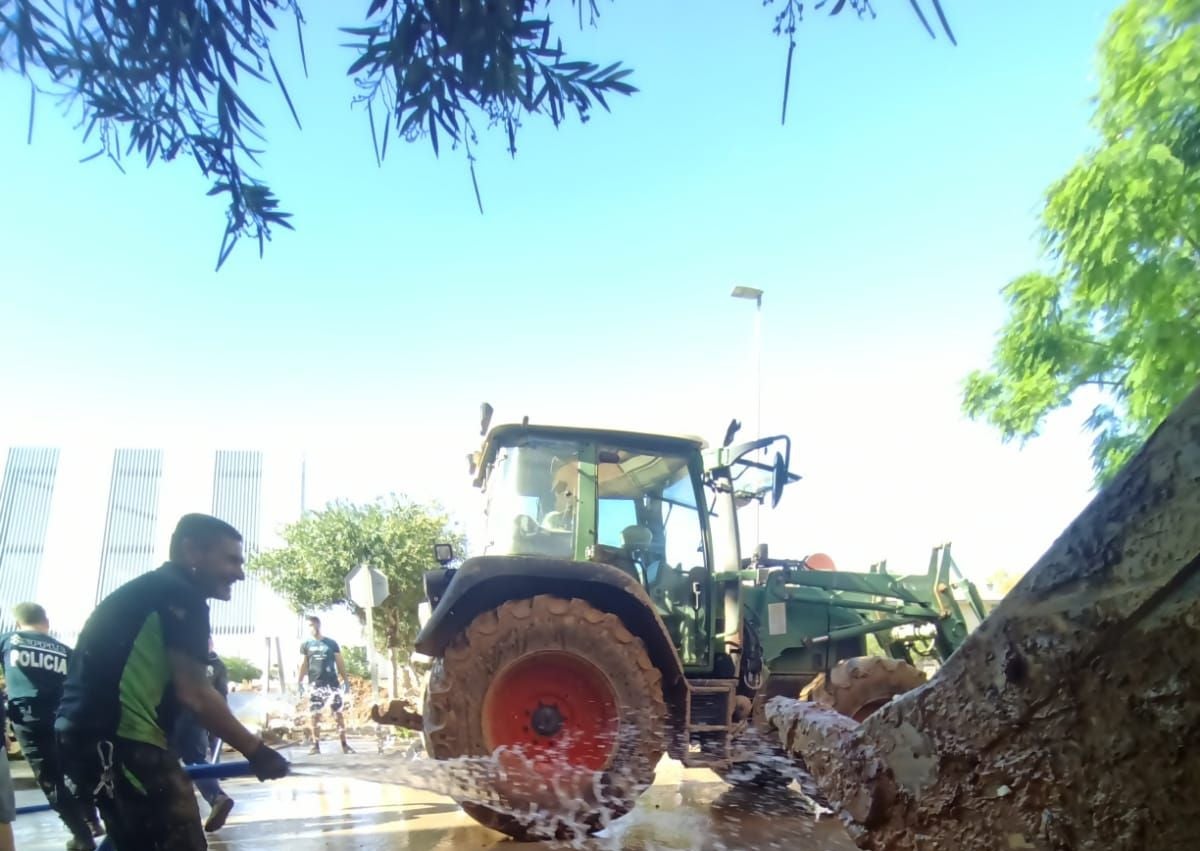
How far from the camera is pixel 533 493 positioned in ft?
19.0

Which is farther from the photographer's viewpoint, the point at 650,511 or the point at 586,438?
the point at 650,511

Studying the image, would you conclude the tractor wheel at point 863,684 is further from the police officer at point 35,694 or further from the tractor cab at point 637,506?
the police officer at point 35,694

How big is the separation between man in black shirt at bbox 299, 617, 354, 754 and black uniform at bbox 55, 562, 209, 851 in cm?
725

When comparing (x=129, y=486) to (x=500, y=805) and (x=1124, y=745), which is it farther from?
(x=1124, y=745)

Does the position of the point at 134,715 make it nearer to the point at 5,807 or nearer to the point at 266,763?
the point at 266,763

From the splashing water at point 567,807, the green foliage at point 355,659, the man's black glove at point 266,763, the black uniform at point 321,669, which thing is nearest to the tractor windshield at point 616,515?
the splashing water at point 567,807

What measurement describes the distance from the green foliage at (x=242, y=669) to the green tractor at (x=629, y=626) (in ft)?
89.6

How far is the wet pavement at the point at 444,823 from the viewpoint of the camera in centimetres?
505

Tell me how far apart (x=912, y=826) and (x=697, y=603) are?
4.72m

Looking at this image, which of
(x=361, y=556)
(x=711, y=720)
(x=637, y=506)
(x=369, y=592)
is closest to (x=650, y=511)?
(x=637, y=506)

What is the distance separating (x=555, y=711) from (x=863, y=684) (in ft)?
7.08

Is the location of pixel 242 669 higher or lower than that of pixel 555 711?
lower

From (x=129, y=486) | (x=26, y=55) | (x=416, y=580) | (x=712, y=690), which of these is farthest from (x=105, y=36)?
(x=129, y=486)

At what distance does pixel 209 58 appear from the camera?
70.6 inches
